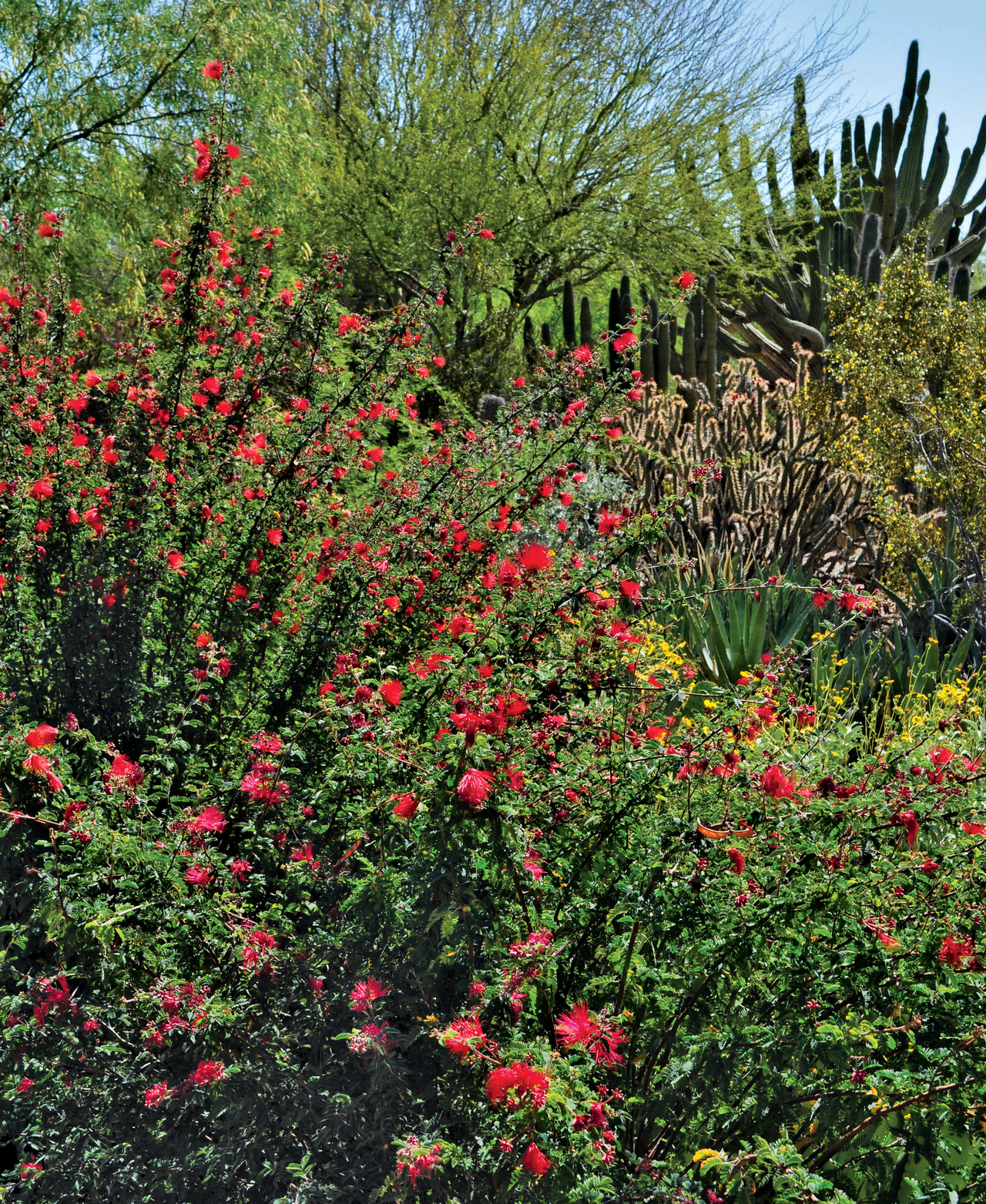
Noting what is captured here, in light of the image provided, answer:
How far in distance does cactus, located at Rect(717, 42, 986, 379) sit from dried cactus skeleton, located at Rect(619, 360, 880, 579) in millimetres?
6540

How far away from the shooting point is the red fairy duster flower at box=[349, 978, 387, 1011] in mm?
1821

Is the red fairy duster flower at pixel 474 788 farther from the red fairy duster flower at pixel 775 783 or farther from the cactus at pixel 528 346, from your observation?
the cactus at pixel 528 346

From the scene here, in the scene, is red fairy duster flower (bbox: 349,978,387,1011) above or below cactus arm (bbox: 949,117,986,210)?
below

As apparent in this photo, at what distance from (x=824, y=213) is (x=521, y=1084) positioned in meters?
17.1

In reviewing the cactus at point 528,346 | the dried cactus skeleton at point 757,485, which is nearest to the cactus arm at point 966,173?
the cactus at point 528,346

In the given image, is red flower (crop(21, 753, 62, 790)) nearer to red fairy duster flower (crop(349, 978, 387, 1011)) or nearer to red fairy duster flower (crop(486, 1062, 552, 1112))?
red fairy duster flower (crop(349, 978, 387, 1011))

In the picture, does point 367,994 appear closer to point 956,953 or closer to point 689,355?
point 956,953

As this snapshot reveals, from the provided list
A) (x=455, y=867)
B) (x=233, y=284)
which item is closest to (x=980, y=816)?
(x=455, y=867)

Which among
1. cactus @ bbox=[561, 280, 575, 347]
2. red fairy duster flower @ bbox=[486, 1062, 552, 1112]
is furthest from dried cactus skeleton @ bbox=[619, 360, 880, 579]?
red fairy duster flower @ bbox=[486, 1062, 552, 1112]

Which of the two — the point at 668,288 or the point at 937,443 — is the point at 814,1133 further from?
the point at 668,288

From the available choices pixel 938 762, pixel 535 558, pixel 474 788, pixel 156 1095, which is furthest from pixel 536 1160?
pixel 938 762

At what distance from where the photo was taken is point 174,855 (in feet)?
6.99

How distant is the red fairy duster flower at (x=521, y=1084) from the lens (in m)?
1.54

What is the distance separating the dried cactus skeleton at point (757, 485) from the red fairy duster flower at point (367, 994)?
5.81 metres
